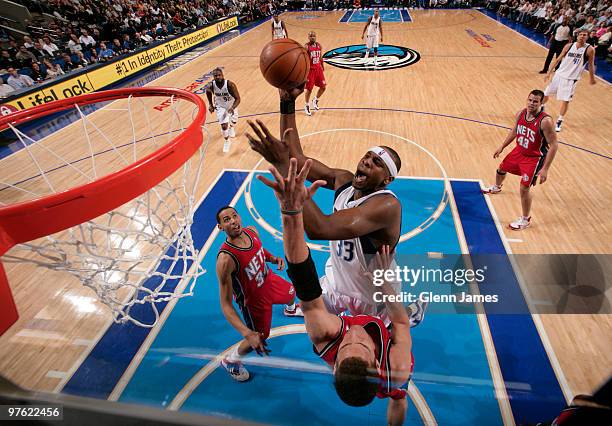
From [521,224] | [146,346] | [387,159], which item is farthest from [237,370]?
[521,224]

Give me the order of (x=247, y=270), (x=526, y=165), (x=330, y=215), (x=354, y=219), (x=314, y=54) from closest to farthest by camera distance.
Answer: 1. (x=330, y=215)
2. (x=354, y=219)
3. (x=247, y=270)
4. (x=526, y=165)
5. (x=314, y=54)

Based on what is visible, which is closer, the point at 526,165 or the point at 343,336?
the point at 343,336

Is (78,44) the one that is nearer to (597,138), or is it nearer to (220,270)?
(220,270)

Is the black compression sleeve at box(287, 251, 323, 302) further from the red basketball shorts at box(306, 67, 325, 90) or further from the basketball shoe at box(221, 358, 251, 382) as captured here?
the red basketball shorts at box(306, 67, 325, 90)

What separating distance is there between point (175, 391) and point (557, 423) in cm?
258

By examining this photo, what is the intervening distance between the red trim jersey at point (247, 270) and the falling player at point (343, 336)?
1.01 meters

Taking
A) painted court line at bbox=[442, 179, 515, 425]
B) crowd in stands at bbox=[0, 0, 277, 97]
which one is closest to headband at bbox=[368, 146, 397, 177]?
painted court line at bbox=[442, 179, 515, 425]

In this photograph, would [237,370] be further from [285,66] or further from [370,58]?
[370,58]

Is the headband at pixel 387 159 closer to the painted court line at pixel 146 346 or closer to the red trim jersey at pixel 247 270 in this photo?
the red trim jersey at pixel 247 270

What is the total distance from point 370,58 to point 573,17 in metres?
7.37

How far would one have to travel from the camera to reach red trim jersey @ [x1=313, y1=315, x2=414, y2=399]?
182 cm

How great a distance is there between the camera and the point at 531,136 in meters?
4.05

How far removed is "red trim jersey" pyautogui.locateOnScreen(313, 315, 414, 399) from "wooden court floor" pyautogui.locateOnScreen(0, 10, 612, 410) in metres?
1.79

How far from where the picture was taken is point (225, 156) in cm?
635
